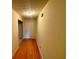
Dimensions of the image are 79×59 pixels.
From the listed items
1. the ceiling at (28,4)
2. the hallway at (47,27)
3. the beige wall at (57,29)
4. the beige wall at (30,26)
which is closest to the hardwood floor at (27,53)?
the hallway at (47,27)

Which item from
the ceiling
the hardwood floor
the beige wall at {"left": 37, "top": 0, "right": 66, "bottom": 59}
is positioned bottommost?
the hardwood floor

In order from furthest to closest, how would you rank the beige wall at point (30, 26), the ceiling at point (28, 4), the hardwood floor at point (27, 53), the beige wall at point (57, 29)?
1. the beige wall at point (30, 26)
2. the hardwood floor at point (27, 53)
3. the ceiling at point (28, 4)
4. the beige wall at point (57, 29)

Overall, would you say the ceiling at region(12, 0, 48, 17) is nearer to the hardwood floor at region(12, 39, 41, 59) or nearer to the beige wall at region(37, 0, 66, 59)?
the beige wall at region(37, 0, 66, 59)

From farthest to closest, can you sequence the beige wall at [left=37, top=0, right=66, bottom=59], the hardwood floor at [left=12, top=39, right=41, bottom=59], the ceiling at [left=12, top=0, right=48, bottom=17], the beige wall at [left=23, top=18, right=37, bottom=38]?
1. the beige wall at [left=23, top=18, right=37, bottom=38]
2. the hardwood floor at [left=12, top=39, right=41, bottom=59]
3. the ceiling at [left=12, top=0, right=48, bottom=17]
4. the beige wall at [left=37, top=0, right=66, bottom=59]

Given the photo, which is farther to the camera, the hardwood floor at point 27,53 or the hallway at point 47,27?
the hardwood floor at point 27,53

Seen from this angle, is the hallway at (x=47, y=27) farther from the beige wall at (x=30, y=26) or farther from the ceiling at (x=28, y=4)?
the beige wall at (x=30, y=26)

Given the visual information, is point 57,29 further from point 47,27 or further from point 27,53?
point 27,53

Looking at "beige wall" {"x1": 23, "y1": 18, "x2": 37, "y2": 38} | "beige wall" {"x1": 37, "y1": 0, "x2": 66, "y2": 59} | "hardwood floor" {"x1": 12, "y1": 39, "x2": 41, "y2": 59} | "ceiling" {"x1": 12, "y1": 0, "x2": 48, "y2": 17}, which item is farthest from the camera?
"beige wall" {"x1": 23, "y1": 18, "x2": 37, "y2": 38}

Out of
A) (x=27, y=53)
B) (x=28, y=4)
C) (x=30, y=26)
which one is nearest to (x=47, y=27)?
(x=28, y=4)

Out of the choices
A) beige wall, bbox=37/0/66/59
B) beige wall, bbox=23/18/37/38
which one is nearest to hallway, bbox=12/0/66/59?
beige wall, bbox=37/0/66/59
